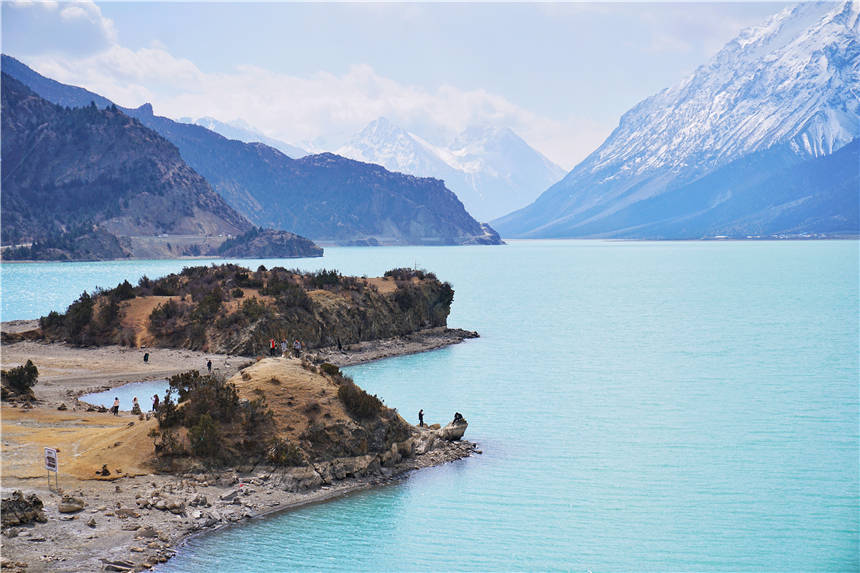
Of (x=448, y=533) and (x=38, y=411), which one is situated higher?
(x=38, y=411)

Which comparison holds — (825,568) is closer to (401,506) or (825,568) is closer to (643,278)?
(401,506)

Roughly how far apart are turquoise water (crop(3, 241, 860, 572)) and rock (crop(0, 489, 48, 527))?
397cm

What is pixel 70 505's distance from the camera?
79.8 ft

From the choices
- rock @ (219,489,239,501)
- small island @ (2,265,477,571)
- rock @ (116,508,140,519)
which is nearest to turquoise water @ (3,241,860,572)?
small island @ (2,265,477,571)

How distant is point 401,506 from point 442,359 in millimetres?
31873

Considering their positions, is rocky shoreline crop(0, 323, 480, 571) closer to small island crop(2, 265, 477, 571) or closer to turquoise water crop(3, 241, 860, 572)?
small island crop(2, 265, 477, 571)

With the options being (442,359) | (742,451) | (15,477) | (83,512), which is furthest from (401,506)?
(442,359)

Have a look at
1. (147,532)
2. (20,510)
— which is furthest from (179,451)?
(20,510)

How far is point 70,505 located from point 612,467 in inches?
727

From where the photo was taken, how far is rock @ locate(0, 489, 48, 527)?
906 inches

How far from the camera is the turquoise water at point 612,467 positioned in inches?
979

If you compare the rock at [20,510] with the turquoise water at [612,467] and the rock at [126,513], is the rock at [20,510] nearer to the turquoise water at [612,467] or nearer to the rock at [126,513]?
the rock at [126,513]

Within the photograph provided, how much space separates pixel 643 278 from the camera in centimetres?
14750

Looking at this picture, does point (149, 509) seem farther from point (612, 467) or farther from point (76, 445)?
point (612, 467)
